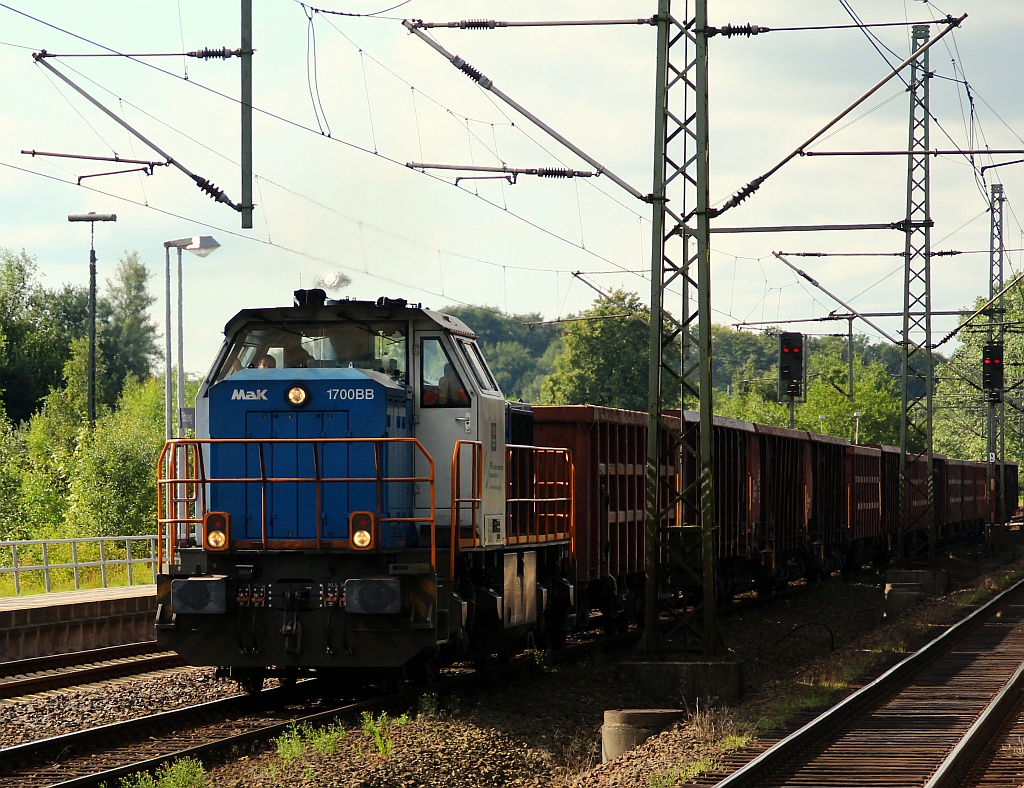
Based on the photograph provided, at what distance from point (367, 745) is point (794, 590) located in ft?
63.2

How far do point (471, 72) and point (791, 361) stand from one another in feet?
58.0

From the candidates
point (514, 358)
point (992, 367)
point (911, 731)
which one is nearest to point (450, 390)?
point (911, 731)

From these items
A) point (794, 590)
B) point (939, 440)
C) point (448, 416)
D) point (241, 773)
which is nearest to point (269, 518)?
point (448, 416)

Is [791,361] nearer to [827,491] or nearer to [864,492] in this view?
[827,491]

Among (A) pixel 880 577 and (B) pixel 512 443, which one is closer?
(B) pixel 512 443

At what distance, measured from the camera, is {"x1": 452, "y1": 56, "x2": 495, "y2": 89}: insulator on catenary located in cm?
1557

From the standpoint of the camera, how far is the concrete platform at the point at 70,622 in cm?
1655

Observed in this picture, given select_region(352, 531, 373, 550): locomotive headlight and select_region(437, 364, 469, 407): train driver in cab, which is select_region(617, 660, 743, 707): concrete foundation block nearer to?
select_region(437, 364, 469, 407): train driver in cab

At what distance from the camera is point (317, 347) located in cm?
1254

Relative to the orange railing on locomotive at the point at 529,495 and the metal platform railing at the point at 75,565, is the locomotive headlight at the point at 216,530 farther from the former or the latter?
the metal platform railing at the point at 75,565

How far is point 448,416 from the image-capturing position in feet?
41.4

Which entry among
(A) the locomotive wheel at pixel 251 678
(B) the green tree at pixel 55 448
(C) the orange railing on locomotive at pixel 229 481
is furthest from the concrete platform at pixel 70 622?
(B) the green tree at pixel 55 448

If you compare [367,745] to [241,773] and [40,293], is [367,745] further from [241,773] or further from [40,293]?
[40,293]

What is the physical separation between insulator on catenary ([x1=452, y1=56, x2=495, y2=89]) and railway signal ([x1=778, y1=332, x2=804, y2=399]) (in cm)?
1719
